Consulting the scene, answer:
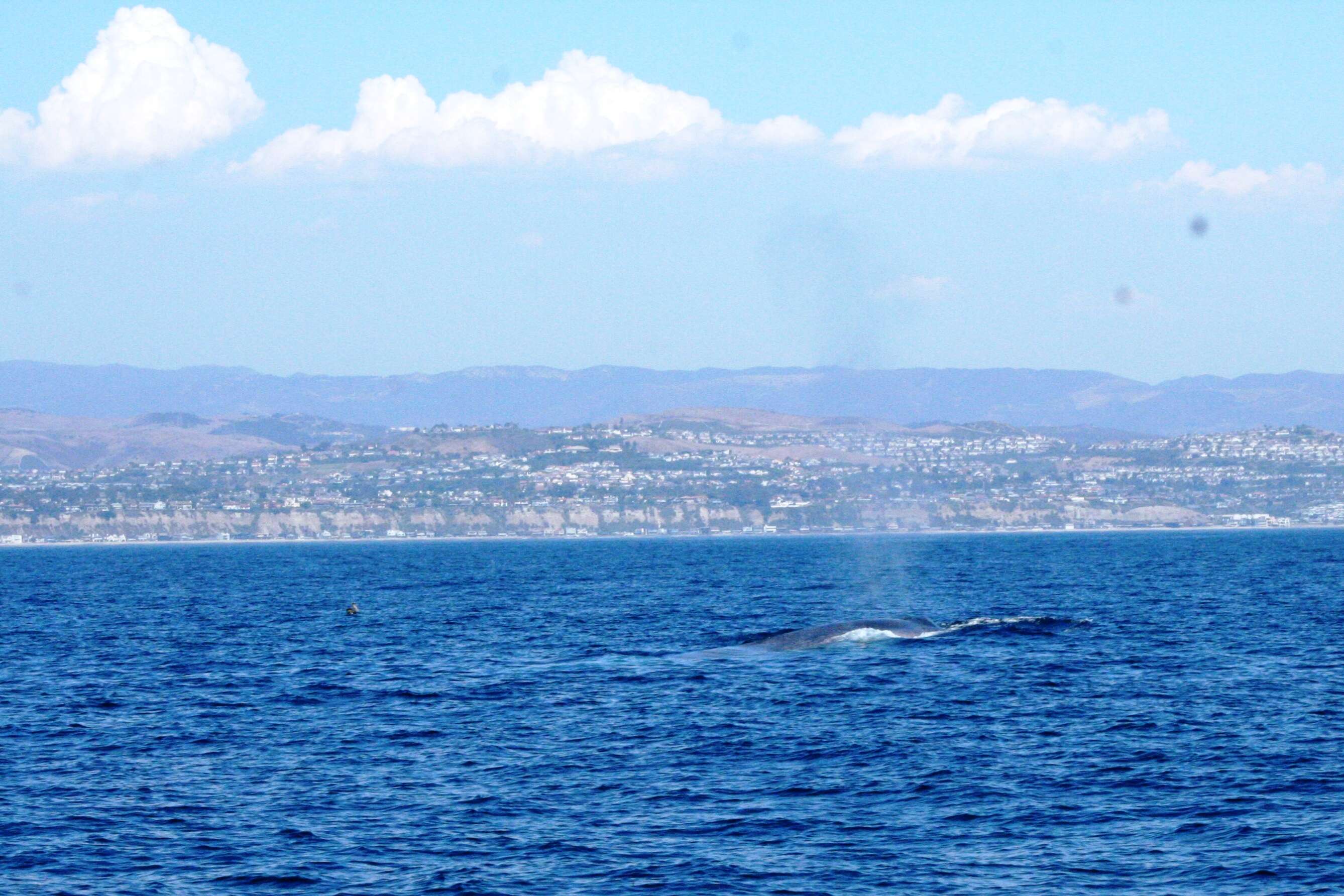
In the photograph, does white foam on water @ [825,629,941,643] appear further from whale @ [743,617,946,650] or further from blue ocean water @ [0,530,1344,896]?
blue ocean water @ [0,530,1344,896]

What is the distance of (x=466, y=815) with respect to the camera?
3731 centimetres

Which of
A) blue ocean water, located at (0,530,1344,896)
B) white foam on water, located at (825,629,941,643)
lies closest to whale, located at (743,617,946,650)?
white foam on water, located at (825,629,941,643)

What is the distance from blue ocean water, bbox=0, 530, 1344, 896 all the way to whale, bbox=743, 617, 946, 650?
1.16 metres

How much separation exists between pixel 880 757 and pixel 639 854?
38.5 ft

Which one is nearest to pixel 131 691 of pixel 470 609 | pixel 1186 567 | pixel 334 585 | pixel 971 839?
pixel 971 839

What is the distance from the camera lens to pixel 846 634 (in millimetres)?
73312

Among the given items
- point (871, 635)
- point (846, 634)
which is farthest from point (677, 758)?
point (871, 635)

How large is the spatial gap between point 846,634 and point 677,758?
30.5 m

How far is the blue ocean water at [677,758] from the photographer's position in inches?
1287

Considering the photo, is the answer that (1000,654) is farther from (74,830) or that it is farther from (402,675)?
(74,830)

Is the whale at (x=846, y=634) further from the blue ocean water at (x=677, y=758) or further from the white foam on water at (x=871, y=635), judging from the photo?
the blue ocean water at (x=677, y=758)

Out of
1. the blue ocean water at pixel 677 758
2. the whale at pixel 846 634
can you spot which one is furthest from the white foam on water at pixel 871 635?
the blue ocean water at pixel 677 758

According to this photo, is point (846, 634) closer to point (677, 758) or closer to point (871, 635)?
point (871, 635)

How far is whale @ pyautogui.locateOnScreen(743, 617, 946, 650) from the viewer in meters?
71.3
